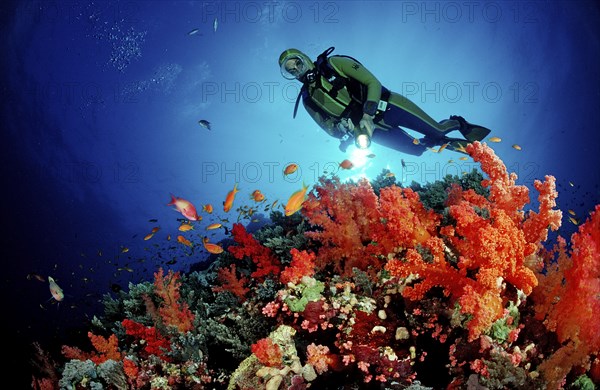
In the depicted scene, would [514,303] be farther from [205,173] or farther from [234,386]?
[205,173]

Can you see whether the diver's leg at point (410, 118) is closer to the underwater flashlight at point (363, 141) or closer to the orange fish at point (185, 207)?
the underwater flashlight at point (363, 141)

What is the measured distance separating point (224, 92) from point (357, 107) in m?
30.5

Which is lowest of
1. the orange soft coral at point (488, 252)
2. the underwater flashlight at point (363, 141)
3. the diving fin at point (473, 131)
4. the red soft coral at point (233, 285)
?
the orange soft coral at point (488, 252)

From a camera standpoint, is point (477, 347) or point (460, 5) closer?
point (477, 347)

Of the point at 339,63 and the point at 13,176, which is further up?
the point at 13,176

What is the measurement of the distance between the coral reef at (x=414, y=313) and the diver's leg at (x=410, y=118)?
4.41 m

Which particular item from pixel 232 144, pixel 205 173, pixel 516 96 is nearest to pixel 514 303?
pixel 516 96

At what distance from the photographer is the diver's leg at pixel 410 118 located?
8445 mm

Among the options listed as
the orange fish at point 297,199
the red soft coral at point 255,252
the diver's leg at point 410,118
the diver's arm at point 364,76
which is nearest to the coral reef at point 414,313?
the orange fish at point 297,199

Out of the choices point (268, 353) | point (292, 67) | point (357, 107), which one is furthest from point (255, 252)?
point (357, 107)

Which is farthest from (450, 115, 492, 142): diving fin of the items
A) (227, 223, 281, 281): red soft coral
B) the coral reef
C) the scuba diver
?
A: (227, 223, 281, 281): red soft coral

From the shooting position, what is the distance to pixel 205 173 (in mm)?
49625

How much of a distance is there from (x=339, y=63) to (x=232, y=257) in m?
5.21

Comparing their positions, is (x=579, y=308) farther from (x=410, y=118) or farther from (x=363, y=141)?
(x=410, y=118)
